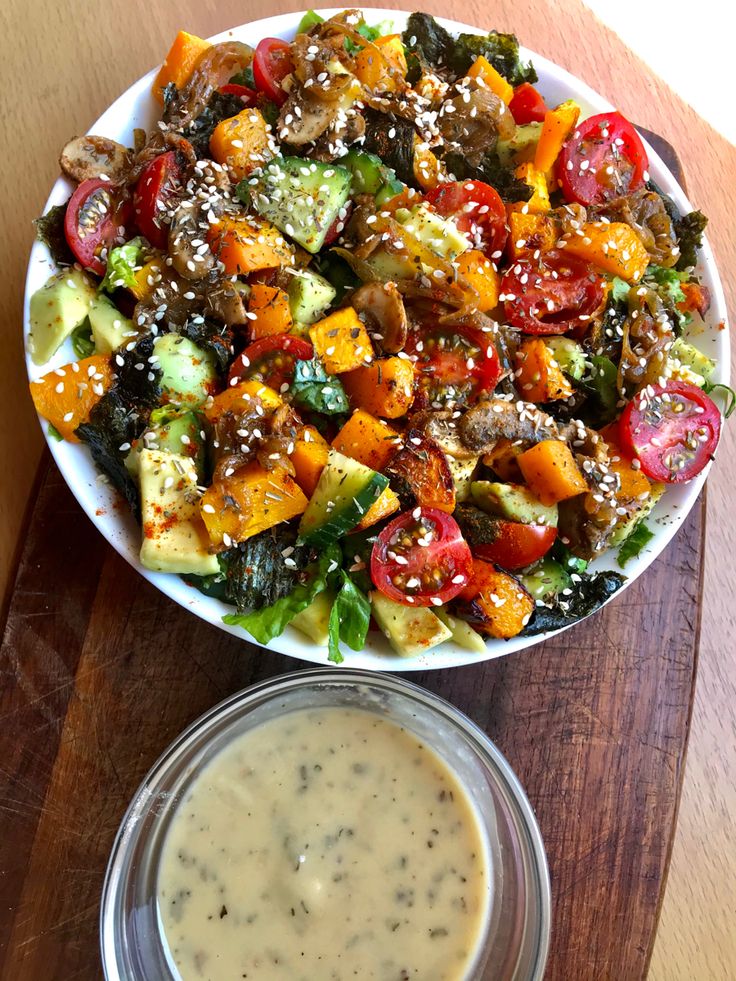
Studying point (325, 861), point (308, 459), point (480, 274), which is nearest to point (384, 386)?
point (308, 459)

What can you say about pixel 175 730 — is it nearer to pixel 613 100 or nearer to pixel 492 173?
pixel 492 173

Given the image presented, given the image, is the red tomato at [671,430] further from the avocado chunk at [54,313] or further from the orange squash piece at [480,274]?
the avocado chunk at [54,313]

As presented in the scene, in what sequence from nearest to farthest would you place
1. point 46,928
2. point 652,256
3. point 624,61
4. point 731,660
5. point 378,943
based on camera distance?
point 378,943 < point 46,928 < point 652,256 < point 731,660 < point 624,61

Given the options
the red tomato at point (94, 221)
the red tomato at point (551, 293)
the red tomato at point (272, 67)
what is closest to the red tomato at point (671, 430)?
the red tomato at point (551, 293)

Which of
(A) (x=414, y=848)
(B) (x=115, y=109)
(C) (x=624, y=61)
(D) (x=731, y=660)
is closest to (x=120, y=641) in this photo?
(A) (x=414, y=848)

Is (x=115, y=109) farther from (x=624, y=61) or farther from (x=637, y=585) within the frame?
(x=637, y=585)
